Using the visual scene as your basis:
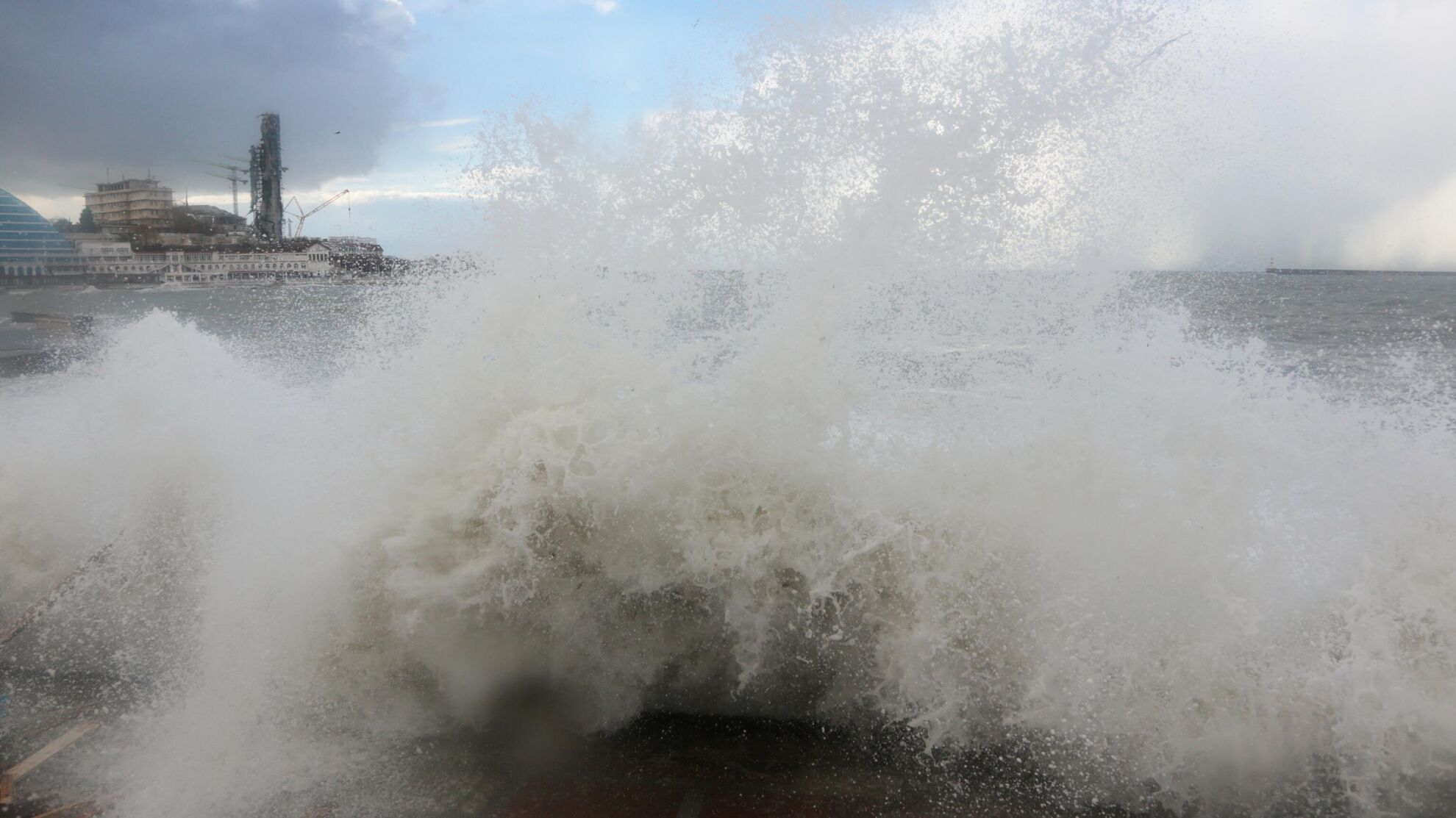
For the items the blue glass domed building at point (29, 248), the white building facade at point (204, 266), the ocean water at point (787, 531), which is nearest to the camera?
the ocean water at point (787, 531)

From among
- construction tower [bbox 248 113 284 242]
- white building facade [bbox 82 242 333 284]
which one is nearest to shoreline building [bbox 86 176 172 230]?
white building facade [bbox 82 242 333 284]

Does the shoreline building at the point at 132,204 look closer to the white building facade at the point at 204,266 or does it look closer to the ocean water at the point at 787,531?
the white building facade at the point at 204,266

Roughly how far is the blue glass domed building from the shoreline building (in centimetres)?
73

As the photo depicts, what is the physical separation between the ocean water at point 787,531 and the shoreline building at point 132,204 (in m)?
8.21

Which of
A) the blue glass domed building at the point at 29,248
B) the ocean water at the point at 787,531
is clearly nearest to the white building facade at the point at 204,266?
the blue glass domed building at the point at 29,248

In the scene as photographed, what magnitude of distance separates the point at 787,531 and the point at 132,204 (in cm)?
1425

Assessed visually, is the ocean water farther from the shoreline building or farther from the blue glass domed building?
the shoreline building

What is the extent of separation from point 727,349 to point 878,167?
5.87 feet

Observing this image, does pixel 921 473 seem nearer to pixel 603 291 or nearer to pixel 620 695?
pixel 620 695

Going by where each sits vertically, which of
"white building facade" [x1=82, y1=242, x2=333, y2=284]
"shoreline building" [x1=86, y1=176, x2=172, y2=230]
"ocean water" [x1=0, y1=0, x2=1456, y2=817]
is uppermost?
"shoreline building" [x1=86, y1=176, x2=172, y2=230]

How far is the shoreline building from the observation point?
39.9 ft

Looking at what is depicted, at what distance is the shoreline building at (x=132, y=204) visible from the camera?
12.2 meters

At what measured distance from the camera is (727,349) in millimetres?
4945

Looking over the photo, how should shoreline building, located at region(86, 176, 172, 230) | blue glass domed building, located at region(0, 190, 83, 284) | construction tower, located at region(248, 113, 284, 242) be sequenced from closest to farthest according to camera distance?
blue glass domed building, located at region(0, 190, 83, 284) < shoreline building, located at region(86, 176, 172, 230) < construction tower, located at region(248, 113, 284, 242)
